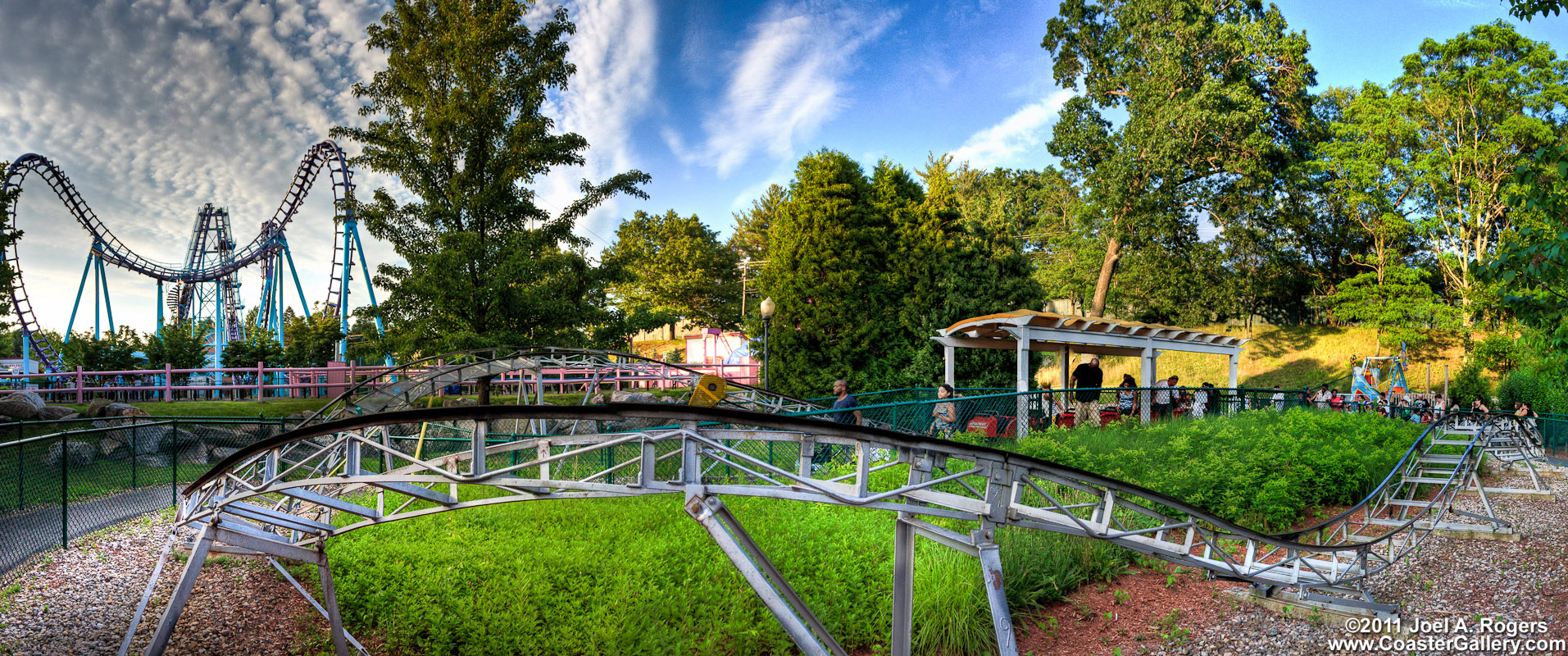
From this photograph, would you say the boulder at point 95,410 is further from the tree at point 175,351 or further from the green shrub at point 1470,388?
the green shrub at point 1470,388

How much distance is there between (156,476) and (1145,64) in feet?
104

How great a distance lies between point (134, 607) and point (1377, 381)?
1290 inches

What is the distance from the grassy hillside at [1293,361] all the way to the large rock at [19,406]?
30876mm

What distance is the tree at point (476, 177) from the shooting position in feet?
45.2

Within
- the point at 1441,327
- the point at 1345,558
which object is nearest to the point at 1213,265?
the point at 1441,327

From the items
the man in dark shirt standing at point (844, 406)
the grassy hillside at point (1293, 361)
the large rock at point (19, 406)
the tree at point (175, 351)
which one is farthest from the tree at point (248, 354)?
the grassy hillside at point (1293, 361)

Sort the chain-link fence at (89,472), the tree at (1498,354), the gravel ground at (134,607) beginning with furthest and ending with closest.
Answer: the tree at (1498,354) → the chain-link fence at (89,472) → the gravel ground at (134,607)

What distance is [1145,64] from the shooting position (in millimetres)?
28844

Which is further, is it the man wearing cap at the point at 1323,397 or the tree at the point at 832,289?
the tree at the point at 832,289

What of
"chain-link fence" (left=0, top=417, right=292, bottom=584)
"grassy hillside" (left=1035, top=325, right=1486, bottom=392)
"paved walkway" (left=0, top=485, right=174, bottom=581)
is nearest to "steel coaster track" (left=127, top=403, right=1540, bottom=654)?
"paved walkway" (left=0, top=485, right=174, bottom=581)

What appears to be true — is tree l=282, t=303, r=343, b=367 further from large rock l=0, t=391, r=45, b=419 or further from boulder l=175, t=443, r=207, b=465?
boulder l=175, t=443, r=207, b=465

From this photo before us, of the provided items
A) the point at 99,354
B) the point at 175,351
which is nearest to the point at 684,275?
the point at 175,351

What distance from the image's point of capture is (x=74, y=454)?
10.6 meters

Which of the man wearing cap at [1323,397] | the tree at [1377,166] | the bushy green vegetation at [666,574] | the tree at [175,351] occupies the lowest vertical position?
the bushy green vegetation at [666,574]
